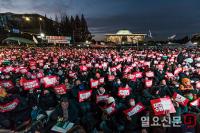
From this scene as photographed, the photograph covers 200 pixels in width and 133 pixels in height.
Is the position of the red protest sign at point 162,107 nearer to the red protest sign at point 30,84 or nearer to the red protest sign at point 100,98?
the red protest sign at point 100,98

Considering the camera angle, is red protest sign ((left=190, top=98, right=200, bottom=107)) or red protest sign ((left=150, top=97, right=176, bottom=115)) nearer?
red protest sign ((left=150, top=97, right=176, bottom=115))

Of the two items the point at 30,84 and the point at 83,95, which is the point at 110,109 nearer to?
the point at 83,95

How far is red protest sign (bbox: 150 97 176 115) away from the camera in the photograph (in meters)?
7.03

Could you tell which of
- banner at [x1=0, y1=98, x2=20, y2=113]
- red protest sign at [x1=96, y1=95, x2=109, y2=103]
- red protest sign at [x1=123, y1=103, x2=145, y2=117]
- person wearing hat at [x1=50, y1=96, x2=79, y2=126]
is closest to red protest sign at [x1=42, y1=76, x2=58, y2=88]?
banner at [x1=0, y1=98, x2=20, y2=113]

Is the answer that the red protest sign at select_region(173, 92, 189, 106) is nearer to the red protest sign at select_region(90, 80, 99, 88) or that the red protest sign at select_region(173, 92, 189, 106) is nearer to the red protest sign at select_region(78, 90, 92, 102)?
the red protest sign at select_region(78, 90, 92, 102)

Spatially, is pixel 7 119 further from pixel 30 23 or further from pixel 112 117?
pixel 30 23

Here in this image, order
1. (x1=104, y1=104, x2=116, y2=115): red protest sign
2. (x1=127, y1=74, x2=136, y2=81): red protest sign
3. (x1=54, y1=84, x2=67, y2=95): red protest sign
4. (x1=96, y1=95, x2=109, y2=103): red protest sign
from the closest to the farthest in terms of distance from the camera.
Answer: (x1=104, y1=104, x2=116, y2=115): red protest sign
(x1=96, y1=95, x2=109, y2=103): red protest sign
(x1=54, y1=84, x2=67, y2=95): red protest sign
(x1=127, y1=74, x2=136, y2=81): red protest sign

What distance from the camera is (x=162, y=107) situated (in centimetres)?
704

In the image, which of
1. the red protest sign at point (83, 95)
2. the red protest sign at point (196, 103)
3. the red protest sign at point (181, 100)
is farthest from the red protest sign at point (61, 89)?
the red protest sign at point (196, 103)

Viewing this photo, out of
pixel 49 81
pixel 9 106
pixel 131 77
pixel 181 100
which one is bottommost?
pixel 9 106

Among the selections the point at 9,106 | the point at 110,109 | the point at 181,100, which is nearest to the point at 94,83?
the point at 9,106

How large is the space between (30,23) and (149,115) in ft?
354

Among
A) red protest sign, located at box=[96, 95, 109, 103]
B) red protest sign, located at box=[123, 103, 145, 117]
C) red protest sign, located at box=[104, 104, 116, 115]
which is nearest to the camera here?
red protest sign, located at box=[123, 103, 145, 117]

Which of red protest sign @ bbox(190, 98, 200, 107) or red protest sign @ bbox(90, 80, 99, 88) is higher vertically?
red protest sign @ bbox(190, 98, 200, 107)
